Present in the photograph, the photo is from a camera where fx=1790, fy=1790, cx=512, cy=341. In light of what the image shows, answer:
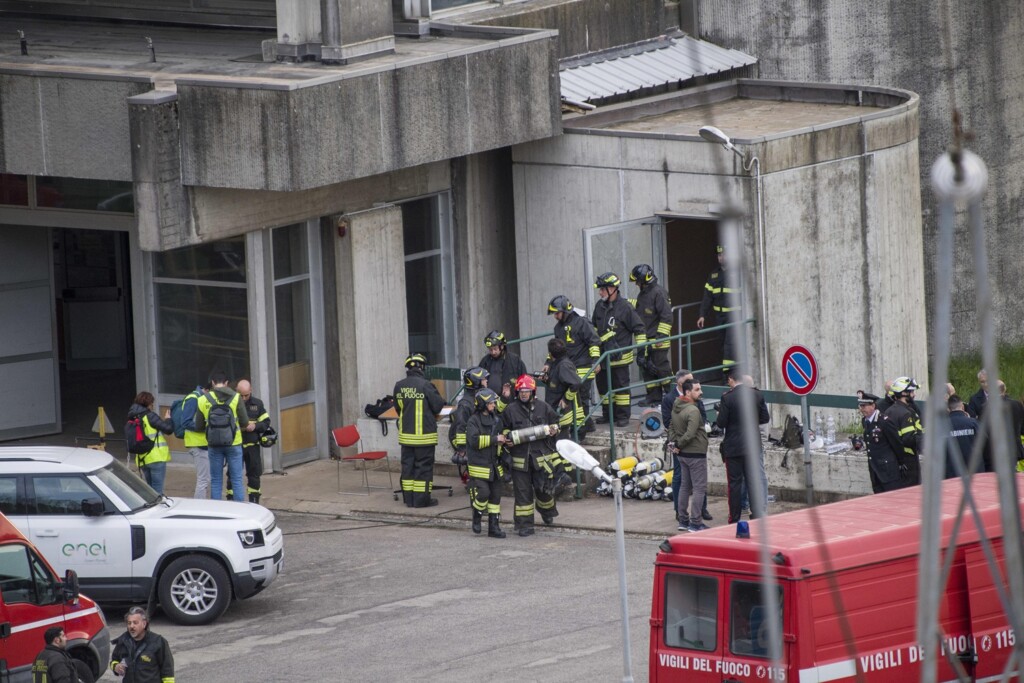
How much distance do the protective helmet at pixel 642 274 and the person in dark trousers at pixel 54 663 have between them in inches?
401

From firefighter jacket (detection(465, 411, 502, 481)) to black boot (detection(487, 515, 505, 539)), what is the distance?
18.3 inches

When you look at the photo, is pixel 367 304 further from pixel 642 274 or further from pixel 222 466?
pixel 222 466

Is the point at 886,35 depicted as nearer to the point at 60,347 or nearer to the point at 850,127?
the point at 850,127

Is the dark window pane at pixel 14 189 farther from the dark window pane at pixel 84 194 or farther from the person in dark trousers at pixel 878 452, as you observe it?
the person in dark trousers at pixel 878 452

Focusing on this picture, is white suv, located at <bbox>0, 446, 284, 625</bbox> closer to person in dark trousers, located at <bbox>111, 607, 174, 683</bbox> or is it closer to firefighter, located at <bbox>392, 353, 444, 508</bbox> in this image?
person in dark trousers, located at <bbox>111, 607, 174, 683</bbox>

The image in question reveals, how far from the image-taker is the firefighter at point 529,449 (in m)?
18.8

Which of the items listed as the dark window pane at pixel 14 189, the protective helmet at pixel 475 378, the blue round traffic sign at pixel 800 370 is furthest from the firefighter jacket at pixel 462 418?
the dark window pane at pixel 14 189

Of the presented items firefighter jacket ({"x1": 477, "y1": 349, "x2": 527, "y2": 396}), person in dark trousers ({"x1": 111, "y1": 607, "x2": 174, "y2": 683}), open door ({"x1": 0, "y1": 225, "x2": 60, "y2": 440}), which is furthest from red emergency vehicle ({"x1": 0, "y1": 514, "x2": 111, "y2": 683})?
open door ({"x1": 0, "y1": 225, "x2": 60, "y2": 440})

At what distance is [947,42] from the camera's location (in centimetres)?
2762

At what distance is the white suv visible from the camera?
1623cm

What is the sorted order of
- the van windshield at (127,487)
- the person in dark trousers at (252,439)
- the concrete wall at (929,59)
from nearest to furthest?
the van windshield at (127,487)
the person in dark trousers at (252,439)
the concrete wall at (929,59)

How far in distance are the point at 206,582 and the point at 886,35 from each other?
607 inches

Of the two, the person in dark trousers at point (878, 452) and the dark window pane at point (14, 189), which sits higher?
the dark window pane at point (14, 189)

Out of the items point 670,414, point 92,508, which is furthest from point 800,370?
point 92,508
